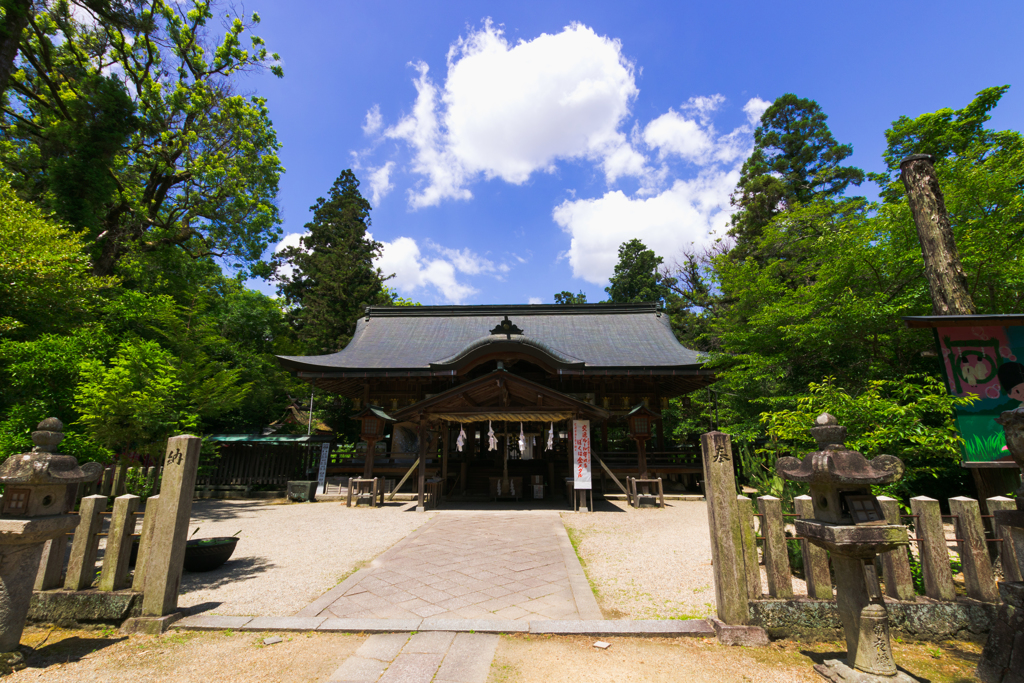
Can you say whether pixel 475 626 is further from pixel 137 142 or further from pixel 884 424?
pixel 137 142

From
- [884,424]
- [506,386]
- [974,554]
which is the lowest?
[974,554]

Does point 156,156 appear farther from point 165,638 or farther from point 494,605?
point 494,605

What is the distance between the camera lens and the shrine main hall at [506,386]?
10891mm

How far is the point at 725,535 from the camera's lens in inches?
142

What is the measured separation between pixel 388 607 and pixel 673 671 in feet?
8.56

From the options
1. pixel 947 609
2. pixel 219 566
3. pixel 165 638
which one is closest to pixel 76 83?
pixel 219 566

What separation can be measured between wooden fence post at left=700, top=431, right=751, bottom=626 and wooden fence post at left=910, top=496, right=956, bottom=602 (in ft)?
5.31

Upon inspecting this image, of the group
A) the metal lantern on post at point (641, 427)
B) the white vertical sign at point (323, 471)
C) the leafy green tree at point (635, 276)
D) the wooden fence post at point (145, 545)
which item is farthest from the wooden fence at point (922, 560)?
the leafy green tree at point (635, 276)

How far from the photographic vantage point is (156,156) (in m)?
15.3

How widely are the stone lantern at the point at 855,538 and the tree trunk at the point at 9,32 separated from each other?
13.4 meters

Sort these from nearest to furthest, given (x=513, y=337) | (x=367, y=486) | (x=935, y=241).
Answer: (x=935, y=241)
(x=367, y=486)
(x=513, y=337)

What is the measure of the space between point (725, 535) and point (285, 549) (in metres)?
6.44

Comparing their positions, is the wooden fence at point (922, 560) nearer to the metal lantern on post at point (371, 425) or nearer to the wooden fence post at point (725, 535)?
the wooden fence post at point (725, 535)

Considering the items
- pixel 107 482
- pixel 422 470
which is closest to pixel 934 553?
pixel 422 470
